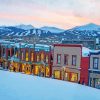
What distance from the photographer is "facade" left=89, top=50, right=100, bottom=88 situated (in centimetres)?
3138

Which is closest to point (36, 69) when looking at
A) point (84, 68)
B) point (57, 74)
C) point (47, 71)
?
point (47, 71)

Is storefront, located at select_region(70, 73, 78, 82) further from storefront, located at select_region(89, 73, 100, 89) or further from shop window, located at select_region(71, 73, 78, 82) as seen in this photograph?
storefront, located at select_region(89, 73, 100, 89)

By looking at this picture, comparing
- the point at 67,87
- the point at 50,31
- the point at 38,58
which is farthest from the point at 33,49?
the point at 50,31

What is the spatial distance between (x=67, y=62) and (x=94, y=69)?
4353 mm

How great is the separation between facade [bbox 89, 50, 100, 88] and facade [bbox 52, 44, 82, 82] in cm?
187

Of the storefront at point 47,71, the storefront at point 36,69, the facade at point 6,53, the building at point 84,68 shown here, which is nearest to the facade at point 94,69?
the building at point 84,68

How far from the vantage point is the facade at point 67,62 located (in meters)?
34.0

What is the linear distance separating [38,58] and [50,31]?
4782 cm

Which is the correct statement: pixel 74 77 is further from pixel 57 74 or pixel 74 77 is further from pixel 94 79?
pixel 94 79

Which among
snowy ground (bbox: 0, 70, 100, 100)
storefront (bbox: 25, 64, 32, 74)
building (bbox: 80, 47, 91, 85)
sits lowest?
storefront (bbox: 25, 64, 32, 74)

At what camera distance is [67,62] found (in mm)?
35312

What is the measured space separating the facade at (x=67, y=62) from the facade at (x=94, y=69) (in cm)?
187

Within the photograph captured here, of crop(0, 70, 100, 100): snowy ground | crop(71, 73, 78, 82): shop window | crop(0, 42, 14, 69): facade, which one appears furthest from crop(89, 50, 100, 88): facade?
crop(0, 70, 100, 100): snowy ground

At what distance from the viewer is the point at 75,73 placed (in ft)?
111
